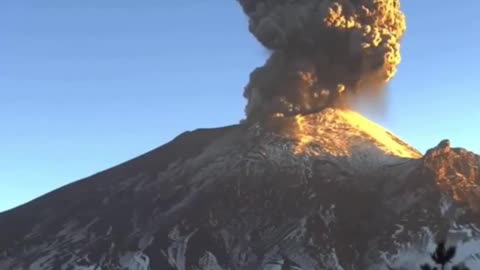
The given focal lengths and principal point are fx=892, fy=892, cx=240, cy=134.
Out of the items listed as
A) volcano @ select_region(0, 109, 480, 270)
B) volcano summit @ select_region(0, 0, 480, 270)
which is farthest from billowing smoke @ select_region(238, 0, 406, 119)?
volcano @ select_region(0, 109, 480, 270)

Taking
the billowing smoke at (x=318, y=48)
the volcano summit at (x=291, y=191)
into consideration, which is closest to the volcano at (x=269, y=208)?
the volcano summit at (x=291, y=191)

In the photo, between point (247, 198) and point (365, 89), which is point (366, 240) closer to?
point (247, 198)

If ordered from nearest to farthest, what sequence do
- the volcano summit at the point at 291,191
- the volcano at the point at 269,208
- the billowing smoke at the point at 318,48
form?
the volcano at the point at 269,208 → the volcano summit at the point at 291,191 → the billowing smoke at the point at 318,48

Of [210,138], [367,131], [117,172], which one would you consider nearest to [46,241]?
[117,172]

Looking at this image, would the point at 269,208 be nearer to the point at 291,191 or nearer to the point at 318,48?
the point at 291,191

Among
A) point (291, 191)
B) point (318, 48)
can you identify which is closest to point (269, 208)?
point (291, 191)

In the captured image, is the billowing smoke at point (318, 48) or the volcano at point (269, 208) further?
the billowing smoke at point (318, 48)

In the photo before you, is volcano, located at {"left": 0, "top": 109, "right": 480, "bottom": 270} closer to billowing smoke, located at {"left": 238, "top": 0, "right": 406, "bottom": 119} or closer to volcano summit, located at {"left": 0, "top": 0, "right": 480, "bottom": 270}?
volcano summit, located at {"left": 0, "top": 0, "right": 480, "bottom": 270}

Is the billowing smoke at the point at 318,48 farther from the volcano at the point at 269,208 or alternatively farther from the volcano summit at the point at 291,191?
the volcano at the point at 269,208
